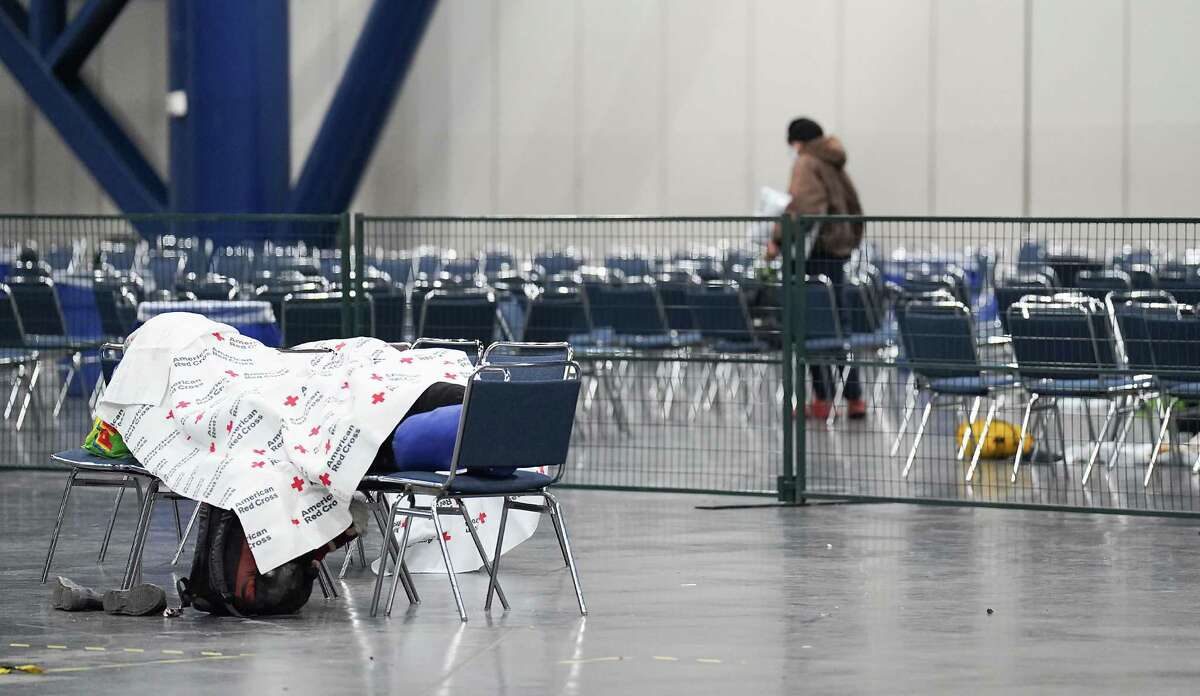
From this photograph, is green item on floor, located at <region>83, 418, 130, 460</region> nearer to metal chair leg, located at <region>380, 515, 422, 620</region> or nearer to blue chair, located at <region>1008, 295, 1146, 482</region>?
metal chair leg, located at <region>380, 515, 422, 620</region>

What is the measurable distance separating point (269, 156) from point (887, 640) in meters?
15.0

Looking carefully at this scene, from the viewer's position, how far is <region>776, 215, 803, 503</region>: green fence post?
9.42 metres

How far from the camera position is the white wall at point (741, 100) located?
64.7ft

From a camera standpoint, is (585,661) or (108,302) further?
(108,302)

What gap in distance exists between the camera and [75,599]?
649 centimetres

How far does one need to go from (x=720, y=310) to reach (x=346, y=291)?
8.50ft

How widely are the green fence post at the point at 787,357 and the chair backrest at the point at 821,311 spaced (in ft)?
3.91

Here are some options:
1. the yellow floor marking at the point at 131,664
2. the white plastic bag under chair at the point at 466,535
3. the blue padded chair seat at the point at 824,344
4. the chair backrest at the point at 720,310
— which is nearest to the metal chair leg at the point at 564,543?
the white plastic bag under chair at the point at 466,535

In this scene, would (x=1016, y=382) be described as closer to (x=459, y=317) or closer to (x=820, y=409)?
(x=820, y=409)

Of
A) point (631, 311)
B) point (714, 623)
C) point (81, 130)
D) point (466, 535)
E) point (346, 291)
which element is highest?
point (81, 130)

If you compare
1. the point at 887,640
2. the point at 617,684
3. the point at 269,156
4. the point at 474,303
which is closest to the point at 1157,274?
the point at 474,303

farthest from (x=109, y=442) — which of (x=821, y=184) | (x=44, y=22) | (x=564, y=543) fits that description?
(x=44, y=22)

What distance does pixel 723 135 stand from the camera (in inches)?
846

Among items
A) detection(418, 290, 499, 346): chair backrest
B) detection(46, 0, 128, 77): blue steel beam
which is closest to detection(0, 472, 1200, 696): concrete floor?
detection(418, 290, 499, 346): chair backrest
